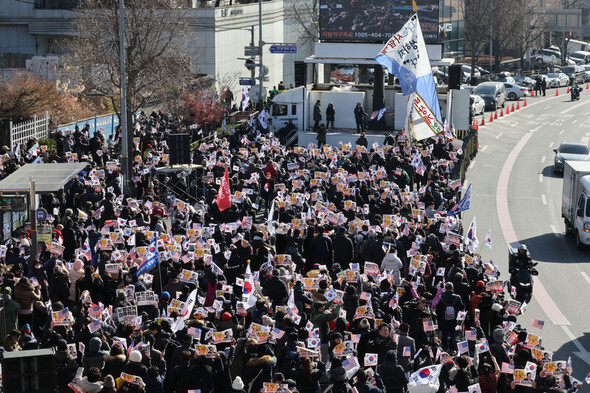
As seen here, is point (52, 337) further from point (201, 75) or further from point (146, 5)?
point (201, 75)

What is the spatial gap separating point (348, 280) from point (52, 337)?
502cm

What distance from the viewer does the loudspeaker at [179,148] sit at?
28297 millimetres

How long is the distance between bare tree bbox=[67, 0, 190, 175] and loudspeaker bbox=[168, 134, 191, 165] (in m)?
2.01

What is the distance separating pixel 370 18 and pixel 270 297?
26006 millimetres

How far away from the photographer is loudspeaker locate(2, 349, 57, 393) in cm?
1035

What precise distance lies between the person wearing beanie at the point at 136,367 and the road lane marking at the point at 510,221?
9.67 m

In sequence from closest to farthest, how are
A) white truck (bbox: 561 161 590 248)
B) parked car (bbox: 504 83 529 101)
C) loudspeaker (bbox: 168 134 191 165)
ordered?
white truck (bbox: 561 161 590 248), loudspeaker (bbox: 168 134 191 165), parked car (bbox: 504 83 529 101)

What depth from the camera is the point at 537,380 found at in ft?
43.3

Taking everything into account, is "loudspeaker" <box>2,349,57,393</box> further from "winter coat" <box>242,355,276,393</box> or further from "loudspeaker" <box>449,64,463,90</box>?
"loudspeaker" <box>449,64,463,90</box>

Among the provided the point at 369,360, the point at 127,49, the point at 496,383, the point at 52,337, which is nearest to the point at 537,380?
the point at 496,383

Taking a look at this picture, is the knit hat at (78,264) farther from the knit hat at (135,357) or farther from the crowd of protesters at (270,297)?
the knit hat at (135,357)

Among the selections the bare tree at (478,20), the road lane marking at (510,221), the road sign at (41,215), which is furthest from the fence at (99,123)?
the bare tree at (478,20)

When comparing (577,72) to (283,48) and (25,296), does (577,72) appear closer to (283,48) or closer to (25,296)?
(283,48)

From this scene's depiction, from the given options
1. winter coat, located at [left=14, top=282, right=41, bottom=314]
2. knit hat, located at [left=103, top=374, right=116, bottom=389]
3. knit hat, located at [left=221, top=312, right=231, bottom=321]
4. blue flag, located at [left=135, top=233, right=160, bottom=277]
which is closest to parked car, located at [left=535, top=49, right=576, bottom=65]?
blue flag, located at [left=135, top=233, right=160, bottom=277]
